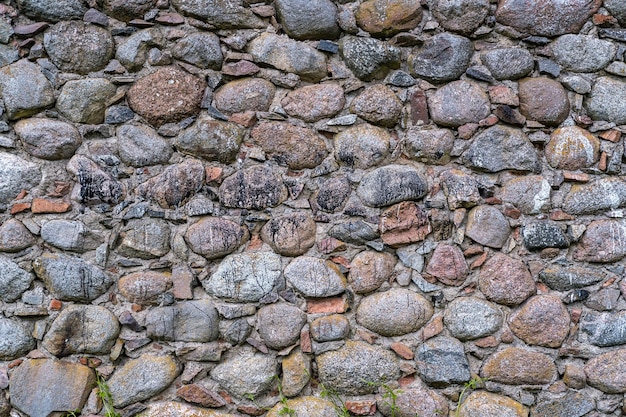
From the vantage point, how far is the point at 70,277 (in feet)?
7.23

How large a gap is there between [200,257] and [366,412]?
939 millimetres

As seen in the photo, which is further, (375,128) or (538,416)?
(375,128)

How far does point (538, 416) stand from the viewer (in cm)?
218

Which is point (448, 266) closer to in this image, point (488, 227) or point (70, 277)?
point (488, 227)

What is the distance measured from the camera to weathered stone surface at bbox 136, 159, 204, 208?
7.41 ft

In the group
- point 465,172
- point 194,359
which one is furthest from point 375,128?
point 194,359

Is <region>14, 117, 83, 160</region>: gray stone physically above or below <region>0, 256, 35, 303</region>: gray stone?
above

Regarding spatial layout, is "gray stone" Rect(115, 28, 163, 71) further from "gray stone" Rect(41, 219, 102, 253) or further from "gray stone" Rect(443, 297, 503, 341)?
"gray stone" Rect(443, 297, 503, 341)

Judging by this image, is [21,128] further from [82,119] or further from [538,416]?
[538,416]

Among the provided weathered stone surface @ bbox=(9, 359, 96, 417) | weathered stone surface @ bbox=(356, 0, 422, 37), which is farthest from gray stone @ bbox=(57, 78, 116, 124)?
weathered stone surface @ bbox=(356, 0, 422, 37)

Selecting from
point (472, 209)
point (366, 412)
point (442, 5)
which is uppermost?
point (442, 5)

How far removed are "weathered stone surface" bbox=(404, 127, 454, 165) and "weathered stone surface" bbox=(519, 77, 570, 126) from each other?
0.36 m

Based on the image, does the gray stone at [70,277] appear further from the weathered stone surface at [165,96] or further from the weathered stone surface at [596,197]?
the weathered stone surface at [596,197]

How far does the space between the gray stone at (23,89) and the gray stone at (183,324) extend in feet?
3.31
